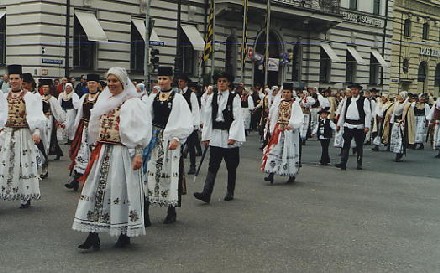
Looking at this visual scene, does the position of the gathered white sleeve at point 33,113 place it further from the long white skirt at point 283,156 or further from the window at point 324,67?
the window at point 324,67

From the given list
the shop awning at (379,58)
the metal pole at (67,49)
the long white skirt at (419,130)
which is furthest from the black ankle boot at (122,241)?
the shop awning at (379,58)

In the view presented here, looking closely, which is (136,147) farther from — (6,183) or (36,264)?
(6,183)

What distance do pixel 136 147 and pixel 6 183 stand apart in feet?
10.2

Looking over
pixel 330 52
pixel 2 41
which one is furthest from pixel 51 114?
pixel 330 52

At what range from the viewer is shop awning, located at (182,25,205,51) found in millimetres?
32469

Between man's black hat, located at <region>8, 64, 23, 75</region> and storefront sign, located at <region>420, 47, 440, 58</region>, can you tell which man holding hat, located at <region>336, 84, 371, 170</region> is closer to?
man's black hat, located at <region>8, 64, 23, 75</region>

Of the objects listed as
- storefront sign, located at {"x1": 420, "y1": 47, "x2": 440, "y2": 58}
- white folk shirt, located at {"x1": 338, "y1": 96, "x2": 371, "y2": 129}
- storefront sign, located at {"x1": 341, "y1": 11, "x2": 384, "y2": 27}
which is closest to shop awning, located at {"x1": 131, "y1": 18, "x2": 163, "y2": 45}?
white folk shirt, located at {"x1": 338, "y1": 96, "x2": 371, "y2": 129}

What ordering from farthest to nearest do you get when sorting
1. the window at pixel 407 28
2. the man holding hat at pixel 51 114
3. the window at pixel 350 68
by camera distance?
the window at pixel 407 28 → the window at pixel 350 68 → the man holding hat at pixel 51 114

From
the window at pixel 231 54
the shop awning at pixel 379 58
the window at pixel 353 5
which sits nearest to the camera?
the window at pixel 231 54

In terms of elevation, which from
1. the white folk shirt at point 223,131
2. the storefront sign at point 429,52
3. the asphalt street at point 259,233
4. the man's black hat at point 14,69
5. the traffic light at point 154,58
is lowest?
the asphalt street at point 259,233

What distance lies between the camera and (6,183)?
9.16 metres

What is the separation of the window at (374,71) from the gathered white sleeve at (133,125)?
42875mm

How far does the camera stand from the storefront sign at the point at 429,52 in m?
53.5

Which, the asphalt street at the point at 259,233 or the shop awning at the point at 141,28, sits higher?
the shop awning at the point at 141,28
